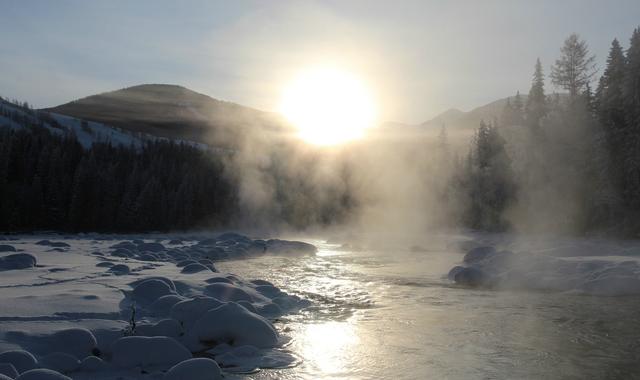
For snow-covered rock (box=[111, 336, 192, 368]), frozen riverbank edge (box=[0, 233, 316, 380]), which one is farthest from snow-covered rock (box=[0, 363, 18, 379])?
snow-covered rock (box=[111, 336, 192, 368])

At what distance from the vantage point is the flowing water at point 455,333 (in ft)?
22.3

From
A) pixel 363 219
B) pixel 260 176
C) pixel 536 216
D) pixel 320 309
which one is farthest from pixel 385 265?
pixel 260 176

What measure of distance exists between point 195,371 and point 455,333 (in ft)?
16.8

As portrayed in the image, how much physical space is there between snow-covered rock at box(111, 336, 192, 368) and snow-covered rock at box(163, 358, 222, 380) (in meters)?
0.69

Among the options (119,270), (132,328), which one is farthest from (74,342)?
(119,270)

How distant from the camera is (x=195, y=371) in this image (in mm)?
5973

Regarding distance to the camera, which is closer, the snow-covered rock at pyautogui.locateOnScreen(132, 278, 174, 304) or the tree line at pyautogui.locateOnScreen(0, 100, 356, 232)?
the snow-covered rock at pyautogui.locateOnScreen(132, 278, 174, 304)

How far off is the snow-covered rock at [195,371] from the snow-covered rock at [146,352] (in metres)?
0.69

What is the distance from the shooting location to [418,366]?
6887 mm

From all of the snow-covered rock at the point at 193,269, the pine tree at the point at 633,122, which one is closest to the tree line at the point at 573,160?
the pine tree at the point at 633,122

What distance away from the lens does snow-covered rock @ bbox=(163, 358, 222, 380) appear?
231 inches

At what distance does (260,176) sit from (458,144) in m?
34.6

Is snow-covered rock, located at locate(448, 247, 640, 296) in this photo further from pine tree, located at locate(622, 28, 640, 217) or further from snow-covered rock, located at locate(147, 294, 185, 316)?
pine tree, located at locate(622, 28, 640, 217)

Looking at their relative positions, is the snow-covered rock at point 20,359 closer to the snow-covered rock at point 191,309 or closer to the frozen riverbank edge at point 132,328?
the frozen riverbank edge at point 132,328
